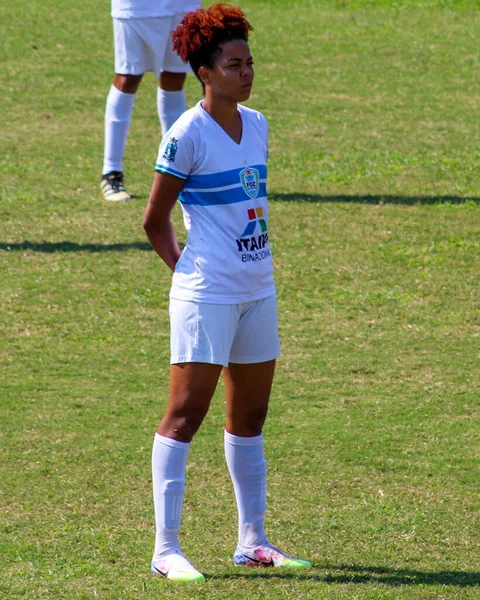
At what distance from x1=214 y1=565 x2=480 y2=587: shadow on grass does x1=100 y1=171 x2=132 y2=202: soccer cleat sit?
207 inches

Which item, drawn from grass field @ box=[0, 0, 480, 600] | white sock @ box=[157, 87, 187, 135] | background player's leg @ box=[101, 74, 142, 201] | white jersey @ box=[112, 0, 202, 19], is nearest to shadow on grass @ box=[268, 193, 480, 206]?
grass field @ box=[0, 0, 480, 600]

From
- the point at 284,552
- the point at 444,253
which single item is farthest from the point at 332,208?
the point at 284,552

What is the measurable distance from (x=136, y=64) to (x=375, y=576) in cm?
565

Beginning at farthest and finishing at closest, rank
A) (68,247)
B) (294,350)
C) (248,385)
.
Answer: (68,247), (294,350), (248,385)

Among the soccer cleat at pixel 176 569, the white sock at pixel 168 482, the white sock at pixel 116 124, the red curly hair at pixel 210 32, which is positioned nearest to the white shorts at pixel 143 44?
the white sock at pixel 116 124

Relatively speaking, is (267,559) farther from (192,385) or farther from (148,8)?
(148,8)

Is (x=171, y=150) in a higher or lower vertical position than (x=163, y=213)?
higher

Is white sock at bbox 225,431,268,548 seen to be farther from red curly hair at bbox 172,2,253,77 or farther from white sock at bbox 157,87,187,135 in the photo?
white sock at bbox 157,87,187,135

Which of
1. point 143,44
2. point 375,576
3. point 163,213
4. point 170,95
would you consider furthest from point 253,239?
point 170,95

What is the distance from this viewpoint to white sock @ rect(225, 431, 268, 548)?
4.18 m

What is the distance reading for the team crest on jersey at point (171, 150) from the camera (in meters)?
3.88

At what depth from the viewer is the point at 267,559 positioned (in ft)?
13.8

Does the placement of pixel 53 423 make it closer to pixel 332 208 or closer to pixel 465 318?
pixel 465 318

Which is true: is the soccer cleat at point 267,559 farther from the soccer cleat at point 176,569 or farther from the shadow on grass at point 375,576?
the soccer cleat at point 176,569
